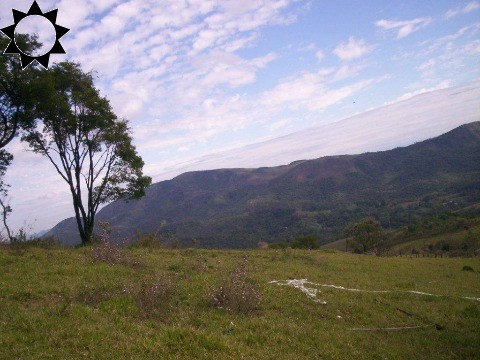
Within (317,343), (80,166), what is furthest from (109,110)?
(317,343)

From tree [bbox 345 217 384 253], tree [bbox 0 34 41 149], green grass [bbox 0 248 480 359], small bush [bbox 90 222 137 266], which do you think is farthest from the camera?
tree [bbox 345 217 384 253]

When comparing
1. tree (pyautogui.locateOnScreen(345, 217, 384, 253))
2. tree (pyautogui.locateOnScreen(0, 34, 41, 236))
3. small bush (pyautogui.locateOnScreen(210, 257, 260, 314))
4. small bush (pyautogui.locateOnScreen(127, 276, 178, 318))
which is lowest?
tree (pyautogui.locateOnScreen(345, 217, 384, 253))

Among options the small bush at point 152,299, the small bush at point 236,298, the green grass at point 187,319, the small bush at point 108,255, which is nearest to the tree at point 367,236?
the green grass at point 187,319

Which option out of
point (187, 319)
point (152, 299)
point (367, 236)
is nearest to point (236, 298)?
point (187, 319)

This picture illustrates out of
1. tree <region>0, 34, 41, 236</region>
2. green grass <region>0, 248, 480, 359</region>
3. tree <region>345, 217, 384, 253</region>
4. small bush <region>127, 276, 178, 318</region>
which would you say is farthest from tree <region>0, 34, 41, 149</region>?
tree <region>345, 217, 384, 253</region>

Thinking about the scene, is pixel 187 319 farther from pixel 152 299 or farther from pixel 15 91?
pixel 15 91

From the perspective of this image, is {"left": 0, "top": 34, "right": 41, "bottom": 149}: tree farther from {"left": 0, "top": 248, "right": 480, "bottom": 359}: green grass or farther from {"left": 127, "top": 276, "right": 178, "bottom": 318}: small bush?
{"left": 127, "top": 276, "right": 178, "bottom": 318}: small bush

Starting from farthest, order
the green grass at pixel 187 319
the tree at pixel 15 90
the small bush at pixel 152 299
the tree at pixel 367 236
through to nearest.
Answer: the tree at pixel 367 236, the tree at pixel 15 90, the small bush at pixel 152 299, the green grass at pixel 187 319

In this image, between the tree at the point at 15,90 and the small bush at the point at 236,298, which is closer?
the small bush at the point at 236,298

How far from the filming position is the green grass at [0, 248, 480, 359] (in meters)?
6.29

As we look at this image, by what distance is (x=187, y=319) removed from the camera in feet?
26.5

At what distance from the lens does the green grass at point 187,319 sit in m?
6.29

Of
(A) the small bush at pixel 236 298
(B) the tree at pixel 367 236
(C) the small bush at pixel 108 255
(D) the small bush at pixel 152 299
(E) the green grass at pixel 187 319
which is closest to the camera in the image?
(E) the green grass at pixel 187 319

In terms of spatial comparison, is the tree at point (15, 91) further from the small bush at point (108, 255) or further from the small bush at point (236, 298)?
the small bush at point (236, 298)
